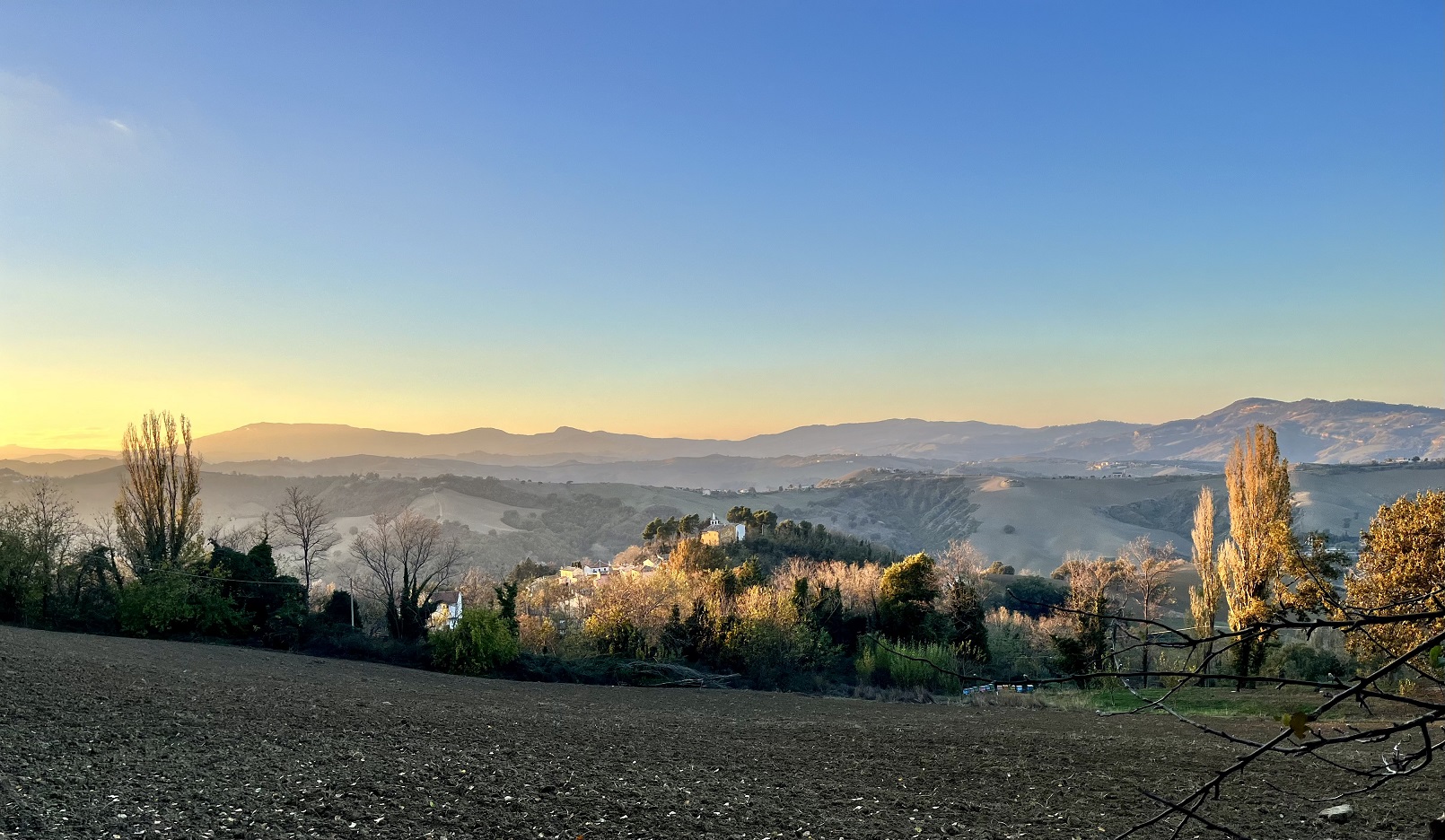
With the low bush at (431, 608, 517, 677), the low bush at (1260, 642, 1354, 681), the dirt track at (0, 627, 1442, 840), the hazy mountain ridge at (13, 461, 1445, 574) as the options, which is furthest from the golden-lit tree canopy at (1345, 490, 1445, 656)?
the hazy mountain ridge at (13, 461, 1445, 574)

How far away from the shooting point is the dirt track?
21.2 ft

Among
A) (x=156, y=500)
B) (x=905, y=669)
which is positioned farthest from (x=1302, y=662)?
(x=156, y=500)

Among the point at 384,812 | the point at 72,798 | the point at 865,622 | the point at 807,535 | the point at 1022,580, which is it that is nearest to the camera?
the point at 72,798

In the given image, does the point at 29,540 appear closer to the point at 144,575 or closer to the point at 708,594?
the point at 144,575

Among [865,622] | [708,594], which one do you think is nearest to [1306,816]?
[708,594]

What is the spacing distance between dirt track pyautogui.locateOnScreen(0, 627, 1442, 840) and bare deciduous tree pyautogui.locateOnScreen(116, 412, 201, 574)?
13.4 m

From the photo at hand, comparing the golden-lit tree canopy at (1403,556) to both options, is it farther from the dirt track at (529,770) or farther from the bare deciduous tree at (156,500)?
the bare deciduous tree at (156,500)

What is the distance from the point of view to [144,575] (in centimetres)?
2267

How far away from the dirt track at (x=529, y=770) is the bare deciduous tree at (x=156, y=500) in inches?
526

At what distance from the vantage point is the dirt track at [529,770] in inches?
254

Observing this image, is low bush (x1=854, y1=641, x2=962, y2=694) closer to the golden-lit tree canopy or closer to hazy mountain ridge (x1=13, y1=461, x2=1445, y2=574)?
the golden-lit tree canopy

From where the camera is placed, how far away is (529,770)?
8.17 m

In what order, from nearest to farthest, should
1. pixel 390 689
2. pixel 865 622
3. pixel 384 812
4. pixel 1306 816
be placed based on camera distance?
pixel 384 812, pixel 1306 816, pixel 390 689, pixel 865 622

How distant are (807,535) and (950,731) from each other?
4160 cm
